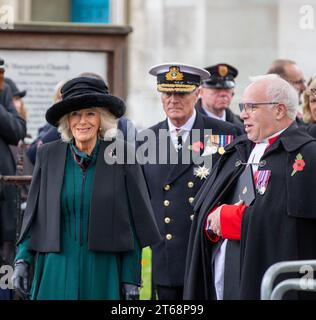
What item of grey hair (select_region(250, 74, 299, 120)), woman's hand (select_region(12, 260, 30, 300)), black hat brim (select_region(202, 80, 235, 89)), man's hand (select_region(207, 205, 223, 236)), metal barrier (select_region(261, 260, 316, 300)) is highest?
black hat brim (select_region(202, 80, 235, 89))

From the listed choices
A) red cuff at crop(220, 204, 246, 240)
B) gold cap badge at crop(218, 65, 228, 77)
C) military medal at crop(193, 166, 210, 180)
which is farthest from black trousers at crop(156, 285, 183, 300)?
gold cap badge at crop(218, 65, 228, 77)

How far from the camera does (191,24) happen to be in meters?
18.4

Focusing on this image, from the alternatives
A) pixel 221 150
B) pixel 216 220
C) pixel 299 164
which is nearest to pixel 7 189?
pixel 221 150

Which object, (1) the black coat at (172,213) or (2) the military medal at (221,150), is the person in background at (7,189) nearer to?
(1) the black coat at (172,213)

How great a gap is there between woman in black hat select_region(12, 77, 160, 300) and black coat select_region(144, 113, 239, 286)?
3.43ft

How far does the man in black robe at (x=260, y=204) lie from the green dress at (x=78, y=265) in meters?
0.54

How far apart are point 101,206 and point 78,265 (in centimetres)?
38

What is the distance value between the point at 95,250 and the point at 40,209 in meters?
0.44

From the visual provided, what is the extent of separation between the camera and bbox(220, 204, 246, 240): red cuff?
7059mm

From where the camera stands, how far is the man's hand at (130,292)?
23.4ft

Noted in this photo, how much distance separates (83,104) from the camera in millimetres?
7188

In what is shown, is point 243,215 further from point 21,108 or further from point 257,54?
point 257,54

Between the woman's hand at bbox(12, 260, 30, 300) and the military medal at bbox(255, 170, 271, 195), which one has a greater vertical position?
the military medal at bbox(255, 170, 271, 195)

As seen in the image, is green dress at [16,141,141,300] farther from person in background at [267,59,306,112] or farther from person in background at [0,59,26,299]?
person in background at [267,59,306,112]
